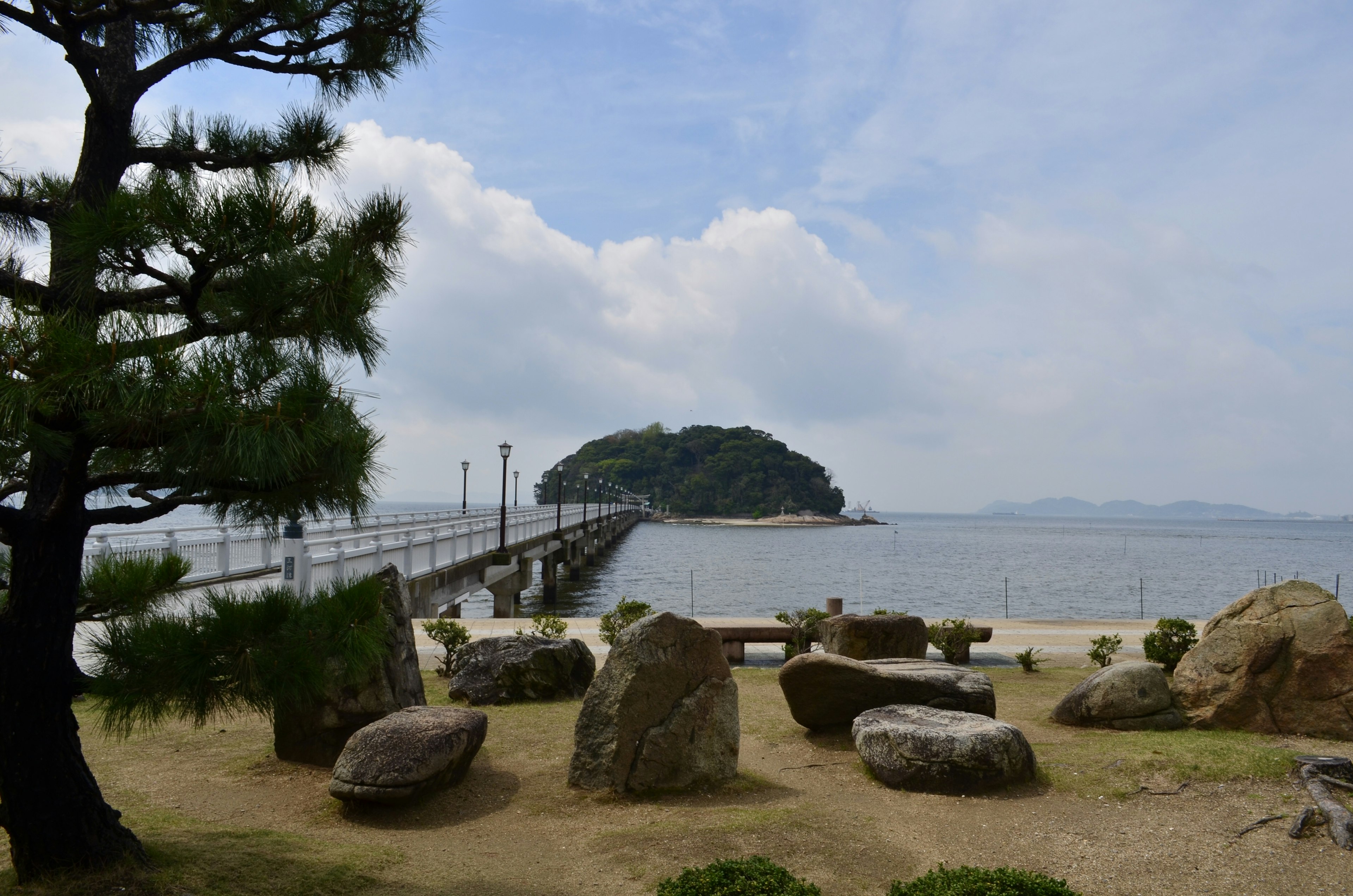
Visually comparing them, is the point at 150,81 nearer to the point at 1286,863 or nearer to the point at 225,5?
the point at 225,5

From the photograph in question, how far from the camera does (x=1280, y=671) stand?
8562mm

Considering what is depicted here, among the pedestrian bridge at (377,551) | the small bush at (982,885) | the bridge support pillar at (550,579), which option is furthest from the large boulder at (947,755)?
the bridge support pillar at (550,579)

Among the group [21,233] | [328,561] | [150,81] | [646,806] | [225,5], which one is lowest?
[646,806]

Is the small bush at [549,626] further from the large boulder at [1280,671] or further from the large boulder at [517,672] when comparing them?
the large boulder at [1280,671]

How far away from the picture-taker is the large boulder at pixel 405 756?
6504mm

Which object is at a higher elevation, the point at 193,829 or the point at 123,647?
the point at 123,647

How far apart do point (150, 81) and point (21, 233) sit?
1.24 metres

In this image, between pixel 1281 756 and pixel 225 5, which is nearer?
pixel 225 5

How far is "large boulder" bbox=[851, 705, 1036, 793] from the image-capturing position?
22.8 feet

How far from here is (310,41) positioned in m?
5.66

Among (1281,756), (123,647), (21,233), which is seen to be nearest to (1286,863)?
(1281,756)

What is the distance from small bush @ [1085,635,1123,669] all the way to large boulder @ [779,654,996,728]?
503 centimetres

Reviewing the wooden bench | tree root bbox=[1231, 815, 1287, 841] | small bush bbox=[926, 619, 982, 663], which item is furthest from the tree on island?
small bush bbox=[926, 619, 982, 663]

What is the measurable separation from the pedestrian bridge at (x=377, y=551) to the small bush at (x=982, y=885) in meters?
3.66
